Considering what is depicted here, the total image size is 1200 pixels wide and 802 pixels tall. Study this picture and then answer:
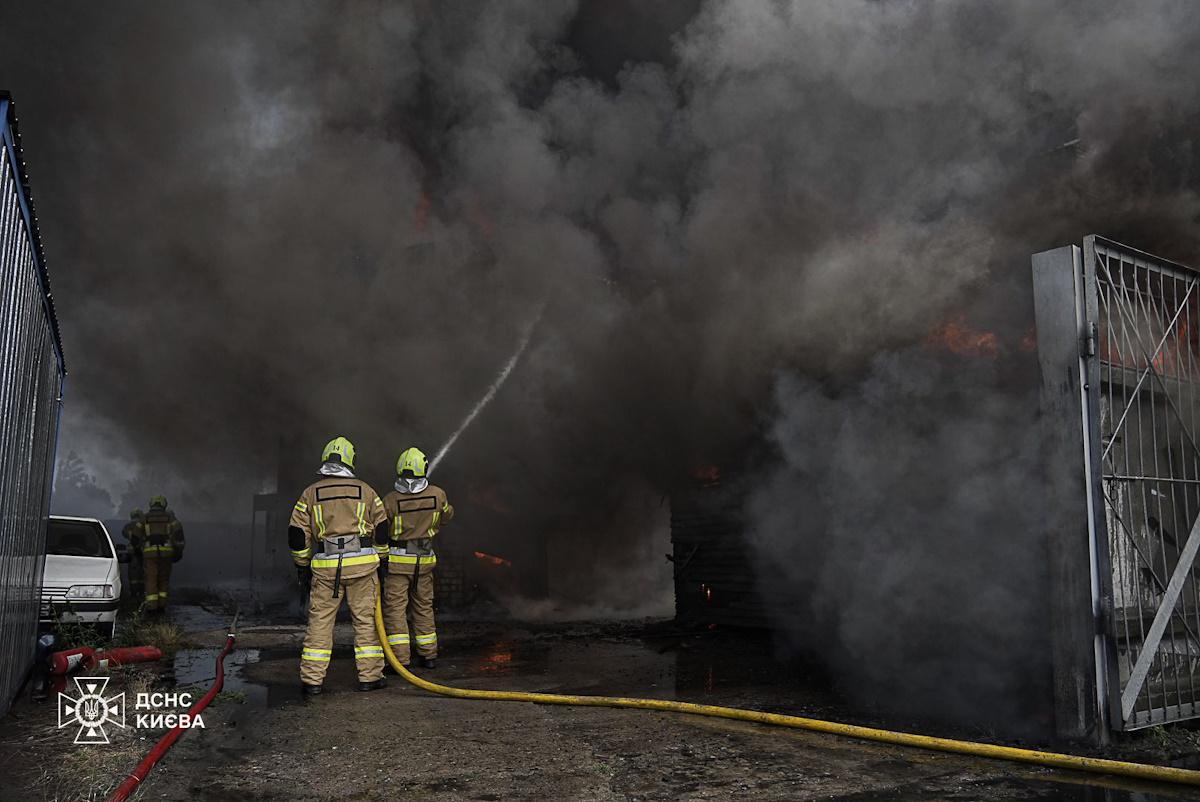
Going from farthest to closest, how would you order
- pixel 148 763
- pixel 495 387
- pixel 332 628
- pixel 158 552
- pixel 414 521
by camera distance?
1. pixel 495 387
2. pixel 158 552
3. pixel 414 521
4. pixel 332 628
5. pixel 148 763

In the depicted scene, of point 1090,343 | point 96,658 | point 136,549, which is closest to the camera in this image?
point 1090,343

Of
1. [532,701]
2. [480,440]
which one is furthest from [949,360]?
[480,440]

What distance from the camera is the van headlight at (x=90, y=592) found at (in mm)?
7207

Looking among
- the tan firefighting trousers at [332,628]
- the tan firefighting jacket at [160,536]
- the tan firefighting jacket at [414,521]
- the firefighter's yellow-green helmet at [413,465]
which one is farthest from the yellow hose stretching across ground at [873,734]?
the tan firefighting jacket at [160,536]

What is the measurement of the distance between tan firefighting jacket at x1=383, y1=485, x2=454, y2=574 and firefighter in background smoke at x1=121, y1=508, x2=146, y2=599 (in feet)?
19.8

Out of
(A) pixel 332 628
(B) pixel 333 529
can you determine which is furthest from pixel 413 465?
(A) pixel 332 628

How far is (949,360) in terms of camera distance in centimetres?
575

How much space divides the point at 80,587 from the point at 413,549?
3068 millimetres

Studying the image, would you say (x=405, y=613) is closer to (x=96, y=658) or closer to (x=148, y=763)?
(x=96, y=658)

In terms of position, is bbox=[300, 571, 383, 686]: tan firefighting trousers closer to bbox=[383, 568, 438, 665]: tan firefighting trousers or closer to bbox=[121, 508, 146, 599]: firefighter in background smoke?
bbox=[383, 568, 438, 665]: tan firefighting trousers

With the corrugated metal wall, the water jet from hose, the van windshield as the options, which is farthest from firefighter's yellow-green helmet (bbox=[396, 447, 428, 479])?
the water jet from hose

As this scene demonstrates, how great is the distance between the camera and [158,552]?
35.9ft

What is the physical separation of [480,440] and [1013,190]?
932cm

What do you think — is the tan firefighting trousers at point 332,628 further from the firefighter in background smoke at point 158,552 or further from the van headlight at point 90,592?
the firefighter in background smoke at point 158,552
